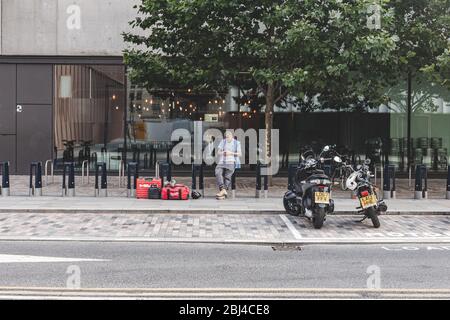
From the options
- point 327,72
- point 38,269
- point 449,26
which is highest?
point 449,26

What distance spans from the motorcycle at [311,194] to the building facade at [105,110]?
9268 mm

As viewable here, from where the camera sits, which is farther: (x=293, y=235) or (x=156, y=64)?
(x=156, y=64)

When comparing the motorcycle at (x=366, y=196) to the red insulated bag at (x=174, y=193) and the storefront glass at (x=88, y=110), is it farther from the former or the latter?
the storefront glass at (x=88, y=110)

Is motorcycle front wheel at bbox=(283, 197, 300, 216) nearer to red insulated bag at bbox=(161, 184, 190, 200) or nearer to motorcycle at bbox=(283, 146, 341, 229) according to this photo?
motorcycle at bbox=(283, 146, 341, 229)

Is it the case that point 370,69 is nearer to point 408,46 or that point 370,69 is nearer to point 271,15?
point 408,46

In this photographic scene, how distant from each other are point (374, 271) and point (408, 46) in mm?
11364

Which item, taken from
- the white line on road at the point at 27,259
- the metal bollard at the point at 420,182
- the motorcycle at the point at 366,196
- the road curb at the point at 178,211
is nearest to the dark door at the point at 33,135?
the road curb at the point at 178,211

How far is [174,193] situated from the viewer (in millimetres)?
14602

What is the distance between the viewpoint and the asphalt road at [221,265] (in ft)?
22.5

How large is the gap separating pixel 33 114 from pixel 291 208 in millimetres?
12399

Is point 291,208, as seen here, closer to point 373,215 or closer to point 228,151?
point 373,215

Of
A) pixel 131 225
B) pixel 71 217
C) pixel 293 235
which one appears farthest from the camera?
pixel 71 217

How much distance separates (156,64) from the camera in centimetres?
1630
